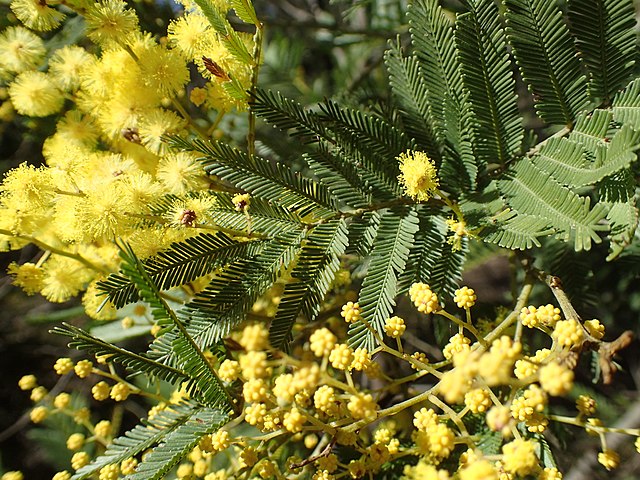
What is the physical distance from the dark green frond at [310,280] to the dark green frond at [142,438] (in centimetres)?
27

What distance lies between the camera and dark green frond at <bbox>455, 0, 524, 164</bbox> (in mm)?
1181

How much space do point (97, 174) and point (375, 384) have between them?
145cm

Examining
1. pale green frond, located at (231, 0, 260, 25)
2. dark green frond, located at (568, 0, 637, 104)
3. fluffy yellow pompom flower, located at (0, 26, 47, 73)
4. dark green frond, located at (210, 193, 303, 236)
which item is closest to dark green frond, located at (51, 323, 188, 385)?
dark green frond, located at (210, 193, 303, 236)

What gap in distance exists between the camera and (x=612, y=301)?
6.73 feet

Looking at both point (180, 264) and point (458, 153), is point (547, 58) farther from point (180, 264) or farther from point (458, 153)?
point (180, 264)

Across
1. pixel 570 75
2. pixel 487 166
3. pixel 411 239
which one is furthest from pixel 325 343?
pixel 570 75

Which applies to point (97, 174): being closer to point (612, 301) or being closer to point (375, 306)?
point (375, 306)

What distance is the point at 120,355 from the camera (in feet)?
3.77

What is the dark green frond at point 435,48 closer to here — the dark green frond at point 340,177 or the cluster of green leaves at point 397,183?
the cluster of green leaves at point 397,183

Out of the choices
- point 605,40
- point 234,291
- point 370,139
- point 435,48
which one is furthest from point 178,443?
point 605,40

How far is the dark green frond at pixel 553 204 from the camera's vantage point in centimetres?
97

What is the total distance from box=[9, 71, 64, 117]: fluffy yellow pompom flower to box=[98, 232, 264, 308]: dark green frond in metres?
0.69

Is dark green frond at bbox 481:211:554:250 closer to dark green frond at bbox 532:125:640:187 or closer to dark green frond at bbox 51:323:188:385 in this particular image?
dark green frond at bbox 532:125:640:187

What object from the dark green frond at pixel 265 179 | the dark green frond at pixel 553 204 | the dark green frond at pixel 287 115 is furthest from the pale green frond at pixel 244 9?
the dark green frond at pixel 553 204
